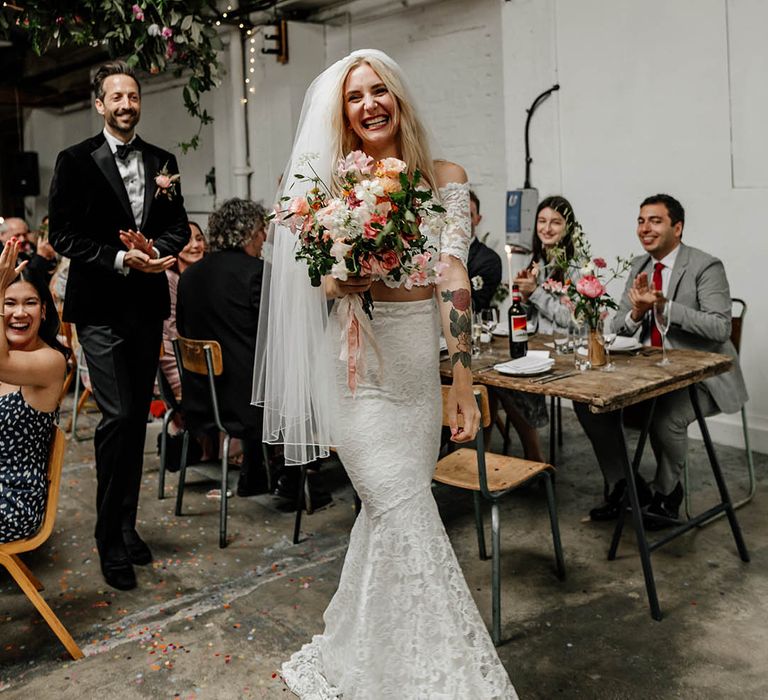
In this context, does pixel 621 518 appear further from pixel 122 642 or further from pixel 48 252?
pixel 48 252

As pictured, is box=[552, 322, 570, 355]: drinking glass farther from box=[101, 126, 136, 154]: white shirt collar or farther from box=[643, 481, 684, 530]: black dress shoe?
box=[101, 126, 136, 154]: white shirt collar

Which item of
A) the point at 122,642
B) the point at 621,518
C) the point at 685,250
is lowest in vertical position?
the point at 122,642

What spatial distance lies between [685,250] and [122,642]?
10.0ft

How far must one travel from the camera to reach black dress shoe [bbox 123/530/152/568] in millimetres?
3965

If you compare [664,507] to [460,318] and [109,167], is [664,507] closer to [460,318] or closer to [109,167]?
[460,318]

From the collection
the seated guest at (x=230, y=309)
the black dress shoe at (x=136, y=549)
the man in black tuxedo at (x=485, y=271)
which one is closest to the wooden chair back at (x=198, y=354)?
the seated guest at (x=230, y=309)

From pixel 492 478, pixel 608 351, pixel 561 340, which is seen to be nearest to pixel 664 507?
pixel 608 351

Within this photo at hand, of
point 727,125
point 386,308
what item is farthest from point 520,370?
point 727,125

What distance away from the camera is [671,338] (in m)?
4.35

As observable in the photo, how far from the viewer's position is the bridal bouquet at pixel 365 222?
244 cm

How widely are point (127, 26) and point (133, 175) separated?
4.16ft

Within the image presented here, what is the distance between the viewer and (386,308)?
274 centimetres

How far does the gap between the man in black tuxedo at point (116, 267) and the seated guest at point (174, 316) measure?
3.39 feet

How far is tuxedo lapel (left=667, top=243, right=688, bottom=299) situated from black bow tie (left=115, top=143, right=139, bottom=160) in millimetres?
2557
